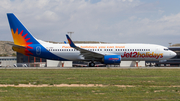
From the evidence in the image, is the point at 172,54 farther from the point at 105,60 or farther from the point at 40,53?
the point at 40,53

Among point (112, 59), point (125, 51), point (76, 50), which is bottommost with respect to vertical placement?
point (112, 59)

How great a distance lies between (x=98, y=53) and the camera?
1168 inches

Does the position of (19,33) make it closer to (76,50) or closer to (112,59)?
(76,50)

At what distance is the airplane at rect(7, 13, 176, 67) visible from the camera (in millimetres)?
30672

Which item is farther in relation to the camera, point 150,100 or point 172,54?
point 172,54

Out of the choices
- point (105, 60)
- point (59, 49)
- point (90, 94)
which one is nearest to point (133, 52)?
point (105, 60)

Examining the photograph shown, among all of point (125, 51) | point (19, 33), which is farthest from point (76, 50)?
point (19, 33)

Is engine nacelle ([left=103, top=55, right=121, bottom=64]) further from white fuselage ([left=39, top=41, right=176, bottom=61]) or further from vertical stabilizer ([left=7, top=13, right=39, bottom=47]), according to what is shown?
vertical stabilizer ([left=7, top=13, right=39, bottom=47])

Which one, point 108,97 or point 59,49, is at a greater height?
point 59,49

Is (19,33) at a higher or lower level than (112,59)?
higher

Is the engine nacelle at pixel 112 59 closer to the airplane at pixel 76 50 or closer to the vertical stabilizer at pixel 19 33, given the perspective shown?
the airplane at pixel 76 50

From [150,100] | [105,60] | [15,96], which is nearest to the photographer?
[150,100]

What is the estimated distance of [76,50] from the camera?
31.3 meters

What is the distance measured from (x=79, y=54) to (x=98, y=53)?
3.06m
